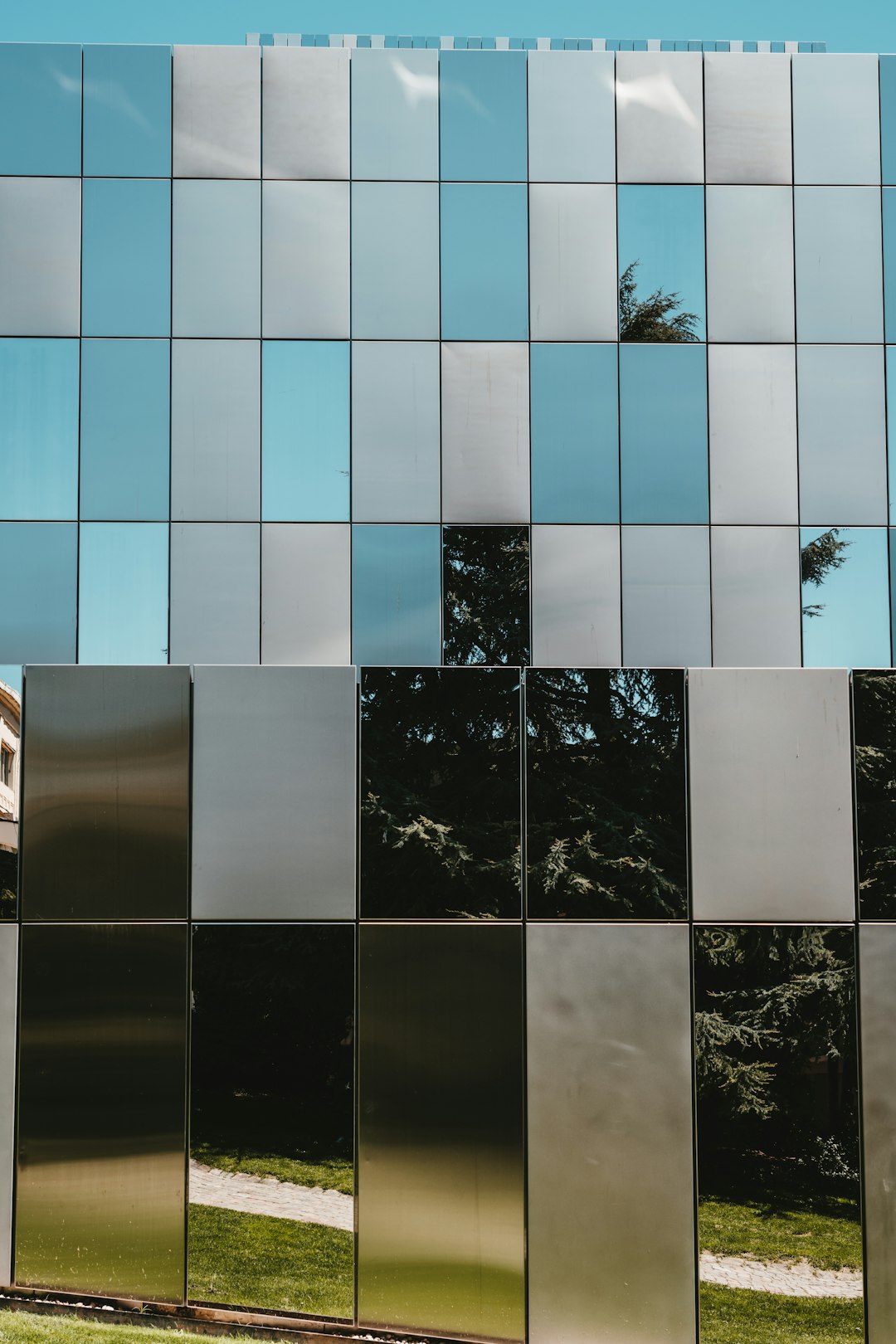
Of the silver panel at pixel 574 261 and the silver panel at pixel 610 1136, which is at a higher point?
the silver panel at pixel 574 261

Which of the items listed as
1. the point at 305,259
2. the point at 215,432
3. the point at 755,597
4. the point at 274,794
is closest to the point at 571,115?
the point at 305,259

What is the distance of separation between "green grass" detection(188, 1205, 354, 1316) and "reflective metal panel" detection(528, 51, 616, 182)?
11.1 meters

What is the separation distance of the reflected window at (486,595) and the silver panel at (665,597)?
1.09 meters

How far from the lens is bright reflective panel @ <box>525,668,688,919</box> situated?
9.12 m

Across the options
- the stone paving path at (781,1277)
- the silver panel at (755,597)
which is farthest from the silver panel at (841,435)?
the stone paving path at (781,1277)

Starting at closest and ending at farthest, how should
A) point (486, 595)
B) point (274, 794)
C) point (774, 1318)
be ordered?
1. point (774, 1318)
2. point (274, 794)
3. point (486, 595)

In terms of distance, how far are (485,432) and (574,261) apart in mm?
2106

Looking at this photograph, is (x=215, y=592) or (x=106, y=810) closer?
(x=106, y=810)

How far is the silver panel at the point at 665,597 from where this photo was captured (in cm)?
955

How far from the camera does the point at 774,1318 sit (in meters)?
8.77

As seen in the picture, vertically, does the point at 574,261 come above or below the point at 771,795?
above

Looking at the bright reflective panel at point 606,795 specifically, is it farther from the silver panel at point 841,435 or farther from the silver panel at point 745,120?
the silver panel at point 745,120

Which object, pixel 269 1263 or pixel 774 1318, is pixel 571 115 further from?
pixel 774 1318

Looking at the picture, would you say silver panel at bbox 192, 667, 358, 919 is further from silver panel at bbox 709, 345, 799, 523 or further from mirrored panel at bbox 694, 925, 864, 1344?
silver panel at bbox 709, 345, 799, 523
